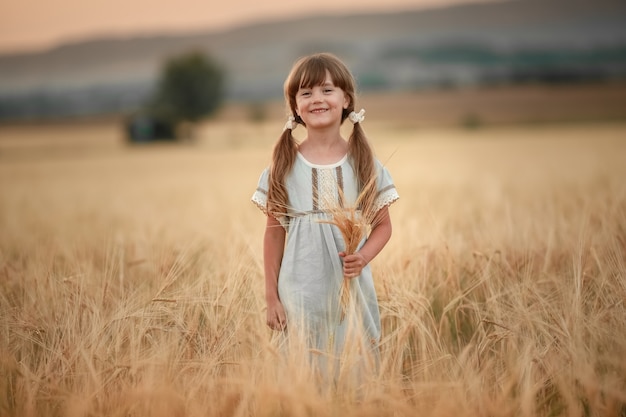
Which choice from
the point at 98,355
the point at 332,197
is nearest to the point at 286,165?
the point at 332,197

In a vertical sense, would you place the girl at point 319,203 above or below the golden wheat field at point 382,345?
above

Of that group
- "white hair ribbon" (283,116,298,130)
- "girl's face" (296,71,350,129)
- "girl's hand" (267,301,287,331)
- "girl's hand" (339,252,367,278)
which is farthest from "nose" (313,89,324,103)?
"girl's hand" (267,301,287,331)

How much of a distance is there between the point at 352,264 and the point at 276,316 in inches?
15.1

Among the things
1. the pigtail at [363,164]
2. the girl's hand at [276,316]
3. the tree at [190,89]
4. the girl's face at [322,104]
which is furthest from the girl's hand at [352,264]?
the tree at [190,89]

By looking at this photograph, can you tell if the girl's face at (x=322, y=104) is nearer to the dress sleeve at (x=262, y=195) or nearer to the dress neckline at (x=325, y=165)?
the dress neckline at (x=325, y=165)

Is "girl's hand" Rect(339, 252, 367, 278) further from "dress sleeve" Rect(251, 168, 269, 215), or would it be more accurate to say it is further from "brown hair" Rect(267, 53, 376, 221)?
"dress sleeve" Rect(251, 168, 269, 215)

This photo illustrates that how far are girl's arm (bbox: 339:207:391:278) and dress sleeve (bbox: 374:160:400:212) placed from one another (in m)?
0.04

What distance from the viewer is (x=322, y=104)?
2402 mm

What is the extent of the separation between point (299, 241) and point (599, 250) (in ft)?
5.14

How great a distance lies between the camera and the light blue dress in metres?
2.35

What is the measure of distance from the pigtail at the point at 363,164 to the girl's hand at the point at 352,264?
0.18 metres

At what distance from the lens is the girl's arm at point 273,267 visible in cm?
242

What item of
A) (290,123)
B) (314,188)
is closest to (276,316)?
(314,188)

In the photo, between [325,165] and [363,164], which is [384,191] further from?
[325,165]
